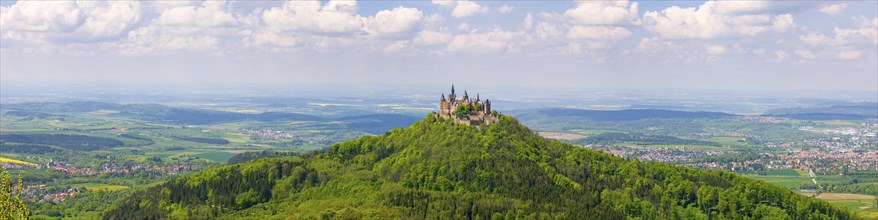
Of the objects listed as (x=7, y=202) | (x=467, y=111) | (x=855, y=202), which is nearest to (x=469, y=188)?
(x=467, y=111)

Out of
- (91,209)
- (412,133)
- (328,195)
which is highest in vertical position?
(412,133)

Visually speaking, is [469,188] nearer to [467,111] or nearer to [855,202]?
[467,111]

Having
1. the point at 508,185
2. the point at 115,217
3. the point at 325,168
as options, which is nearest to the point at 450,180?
the point at 508,185

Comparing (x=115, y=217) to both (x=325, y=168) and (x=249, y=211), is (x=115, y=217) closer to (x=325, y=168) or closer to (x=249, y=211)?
(x=249, y=211)

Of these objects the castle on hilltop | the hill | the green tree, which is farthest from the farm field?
the green tree

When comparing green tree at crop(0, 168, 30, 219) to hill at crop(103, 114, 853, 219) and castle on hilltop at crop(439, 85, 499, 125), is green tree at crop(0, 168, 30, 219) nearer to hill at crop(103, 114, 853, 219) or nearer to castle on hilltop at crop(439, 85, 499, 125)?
hill at crop(103, 114, 853, 219)

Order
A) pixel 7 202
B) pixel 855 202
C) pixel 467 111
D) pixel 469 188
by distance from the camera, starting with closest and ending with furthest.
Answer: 1. pixel 7 202
2. pixel 469 188
3. pixel 467 111
4. pixel 855 202
